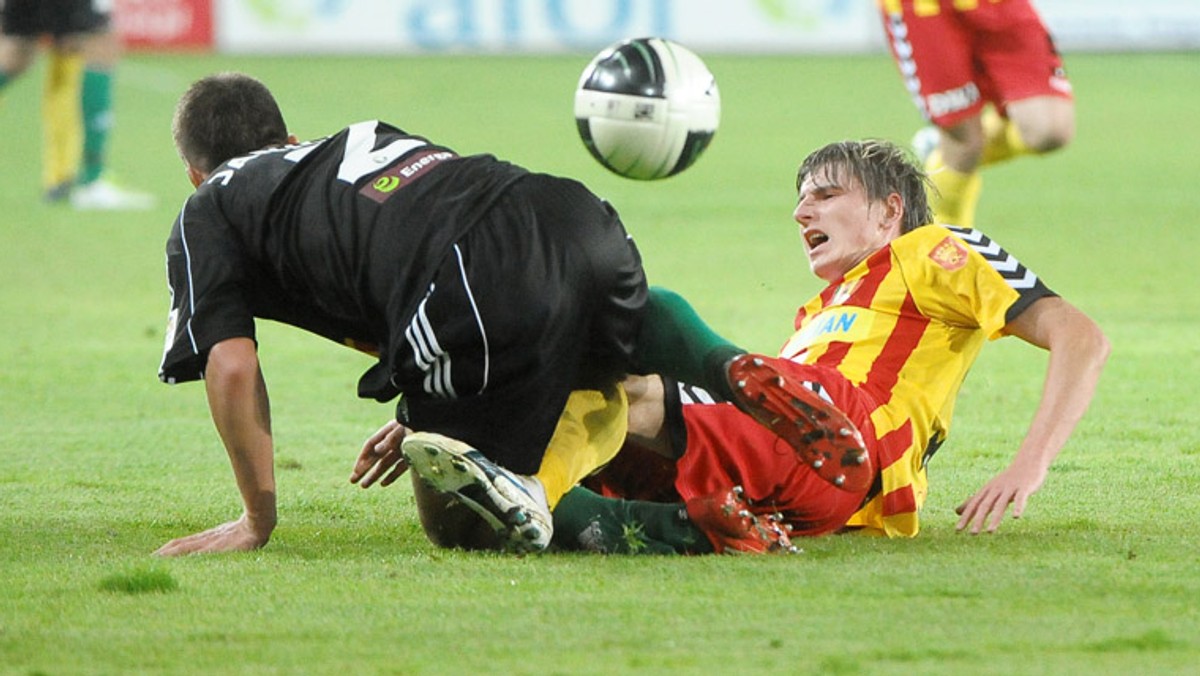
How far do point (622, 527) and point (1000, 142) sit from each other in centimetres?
444

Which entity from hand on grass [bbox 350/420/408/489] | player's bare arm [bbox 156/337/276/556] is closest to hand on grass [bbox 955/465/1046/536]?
hand on grass [bbox 350/420/408/489]

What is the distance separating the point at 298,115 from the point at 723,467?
12862 mm

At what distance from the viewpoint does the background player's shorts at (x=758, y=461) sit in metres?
4.02

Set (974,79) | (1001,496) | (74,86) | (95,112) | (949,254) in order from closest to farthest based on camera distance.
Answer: (1001,496) < (949,254) < (974,79) < (95,112) < (74,86)

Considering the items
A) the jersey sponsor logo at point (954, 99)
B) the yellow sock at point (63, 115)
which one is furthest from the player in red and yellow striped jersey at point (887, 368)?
the yellow sock at point (63, 115)

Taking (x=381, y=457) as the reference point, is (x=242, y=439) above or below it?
above

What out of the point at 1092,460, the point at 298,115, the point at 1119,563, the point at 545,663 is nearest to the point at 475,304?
the point at 545,663

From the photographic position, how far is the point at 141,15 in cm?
2353

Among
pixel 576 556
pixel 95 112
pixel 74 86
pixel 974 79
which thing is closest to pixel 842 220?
pixel 576 556

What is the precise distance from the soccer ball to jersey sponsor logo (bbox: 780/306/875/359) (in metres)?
0.78

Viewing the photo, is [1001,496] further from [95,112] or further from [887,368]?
[95,112]

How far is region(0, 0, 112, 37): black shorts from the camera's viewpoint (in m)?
12.9

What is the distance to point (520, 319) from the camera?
149 inches

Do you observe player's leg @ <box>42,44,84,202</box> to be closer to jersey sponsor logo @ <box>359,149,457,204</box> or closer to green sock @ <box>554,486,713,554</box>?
jersey sponsor logo @ <box>359,149,457,204</box>
